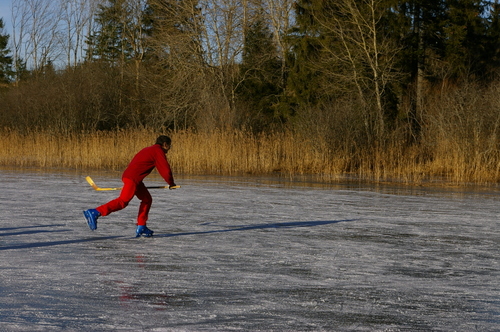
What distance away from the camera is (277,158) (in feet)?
70.3

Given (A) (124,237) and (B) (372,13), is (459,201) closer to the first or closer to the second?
(A) (124,237)

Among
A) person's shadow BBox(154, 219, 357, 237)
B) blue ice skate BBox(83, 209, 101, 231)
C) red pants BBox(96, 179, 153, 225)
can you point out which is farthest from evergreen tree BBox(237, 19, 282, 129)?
blue ice skate BBox(83, 209, 101, 231)

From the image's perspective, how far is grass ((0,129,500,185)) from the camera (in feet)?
63.7

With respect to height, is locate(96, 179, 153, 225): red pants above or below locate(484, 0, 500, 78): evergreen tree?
below

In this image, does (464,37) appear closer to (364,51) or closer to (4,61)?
(364,51)

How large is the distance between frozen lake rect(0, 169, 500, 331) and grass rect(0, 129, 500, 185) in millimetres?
6924

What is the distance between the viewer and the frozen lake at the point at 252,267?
194 inches

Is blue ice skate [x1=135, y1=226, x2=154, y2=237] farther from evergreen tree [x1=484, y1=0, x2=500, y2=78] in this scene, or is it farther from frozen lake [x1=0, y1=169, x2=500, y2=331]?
evergreen tree [x1=484, y1=0, x2=500, y2=78]

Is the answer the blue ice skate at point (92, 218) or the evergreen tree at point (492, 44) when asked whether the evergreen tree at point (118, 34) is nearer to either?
the evergreen tree at point (492, 44)

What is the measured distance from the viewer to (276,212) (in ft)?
37.0

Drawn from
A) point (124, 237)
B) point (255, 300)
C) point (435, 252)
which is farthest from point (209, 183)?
point (255, 300)

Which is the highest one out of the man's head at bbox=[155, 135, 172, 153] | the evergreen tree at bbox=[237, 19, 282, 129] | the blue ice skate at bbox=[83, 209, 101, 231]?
the evergreen tree at bbox=[237, 19, 282, 129]

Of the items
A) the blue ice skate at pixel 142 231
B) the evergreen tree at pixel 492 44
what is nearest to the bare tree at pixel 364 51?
the evergreen tree at pixel 492 44

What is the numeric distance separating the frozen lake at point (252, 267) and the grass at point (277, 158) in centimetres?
692
